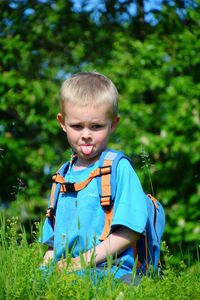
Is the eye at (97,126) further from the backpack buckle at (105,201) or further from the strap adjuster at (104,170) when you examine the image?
the backpack buckle at (105,201)

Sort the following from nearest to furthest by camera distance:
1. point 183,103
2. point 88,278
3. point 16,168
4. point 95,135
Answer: point 88,278
point 95,135
point 183,103
point 16,168

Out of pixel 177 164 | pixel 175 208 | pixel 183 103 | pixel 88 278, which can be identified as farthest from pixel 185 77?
pixel 88 278

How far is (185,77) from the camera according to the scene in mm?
6375

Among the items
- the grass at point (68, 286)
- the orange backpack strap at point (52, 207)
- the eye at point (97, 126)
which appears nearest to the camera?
the grass at point (68, 286)

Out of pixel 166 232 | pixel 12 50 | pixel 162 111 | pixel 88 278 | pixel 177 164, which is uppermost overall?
pixel 88 278

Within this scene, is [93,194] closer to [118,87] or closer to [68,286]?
[68,286]

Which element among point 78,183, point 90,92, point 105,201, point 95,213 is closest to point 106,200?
point 105,201

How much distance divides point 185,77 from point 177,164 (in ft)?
2.75

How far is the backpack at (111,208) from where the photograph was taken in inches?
131

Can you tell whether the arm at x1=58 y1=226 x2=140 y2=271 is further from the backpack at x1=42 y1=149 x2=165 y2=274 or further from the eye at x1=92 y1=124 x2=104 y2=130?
the eye at x1=92 y1=124 x2=104 y2=130

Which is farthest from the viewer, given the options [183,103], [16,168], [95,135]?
[16,168]

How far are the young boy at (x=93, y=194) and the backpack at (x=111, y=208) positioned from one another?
30mm

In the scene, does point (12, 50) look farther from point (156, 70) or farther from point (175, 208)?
point (175, 208)

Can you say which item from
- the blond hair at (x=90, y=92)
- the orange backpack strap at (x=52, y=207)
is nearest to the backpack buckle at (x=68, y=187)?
the orange backpack strap at (x=52, y=207)
